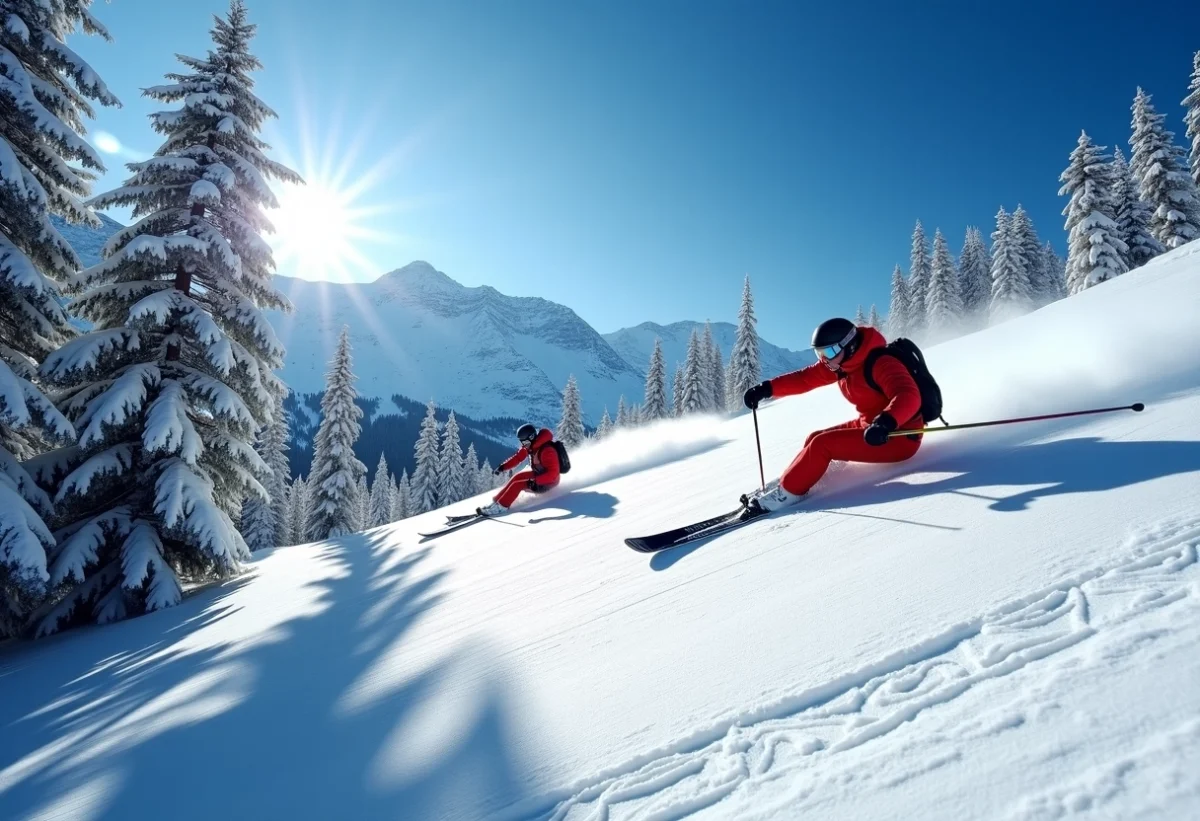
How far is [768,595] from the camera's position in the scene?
9.81 ft

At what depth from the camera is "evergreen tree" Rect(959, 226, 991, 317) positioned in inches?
2009

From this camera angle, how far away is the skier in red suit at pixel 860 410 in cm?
453

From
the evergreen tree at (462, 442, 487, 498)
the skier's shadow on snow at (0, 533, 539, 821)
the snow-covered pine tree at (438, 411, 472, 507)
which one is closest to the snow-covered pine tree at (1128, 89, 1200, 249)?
the skier's shadow on snow at (0, 533, 539, 821)

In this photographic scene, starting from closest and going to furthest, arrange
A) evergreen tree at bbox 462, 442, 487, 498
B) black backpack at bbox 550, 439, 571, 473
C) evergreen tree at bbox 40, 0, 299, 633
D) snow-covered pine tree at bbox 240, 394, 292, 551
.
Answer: evergreen tree at bbox 40, 0, 299, 633
black backpack at bbox 550, 439, 571, 473
snow-covered pine tree at bbox 240, 394, 292, 551
evergreen tree at bbox 462, 442, 487, 498

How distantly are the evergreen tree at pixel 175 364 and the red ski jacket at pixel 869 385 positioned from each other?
369 inches

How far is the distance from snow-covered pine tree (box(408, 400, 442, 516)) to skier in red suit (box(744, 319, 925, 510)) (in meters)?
38.4

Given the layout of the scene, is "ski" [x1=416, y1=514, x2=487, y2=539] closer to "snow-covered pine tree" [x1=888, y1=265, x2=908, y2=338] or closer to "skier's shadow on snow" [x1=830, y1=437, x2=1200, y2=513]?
"skier's shadow on snow" [x1=830, y1=437, x2=1200, y2=513]

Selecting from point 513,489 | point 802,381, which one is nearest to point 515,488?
point 513,489

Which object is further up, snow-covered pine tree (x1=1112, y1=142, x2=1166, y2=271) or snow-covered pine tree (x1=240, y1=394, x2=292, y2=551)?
snow-covered pine tree (x1=1112, y1=142, x2=1166, y2=271)

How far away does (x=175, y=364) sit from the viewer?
370 inches

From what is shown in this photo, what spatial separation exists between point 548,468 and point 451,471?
1320 inches

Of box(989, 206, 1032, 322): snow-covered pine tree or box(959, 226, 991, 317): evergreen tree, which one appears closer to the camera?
box(989, 206, 1032, 322): snow-covered pine tree

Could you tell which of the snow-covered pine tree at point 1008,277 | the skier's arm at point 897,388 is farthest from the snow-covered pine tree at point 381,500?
the snow-covered pine tree at point 1008,277

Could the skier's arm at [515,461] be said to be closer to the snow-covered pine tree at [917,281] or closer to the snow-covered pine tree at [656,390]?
the snow-covered pine tree at [656,390]
